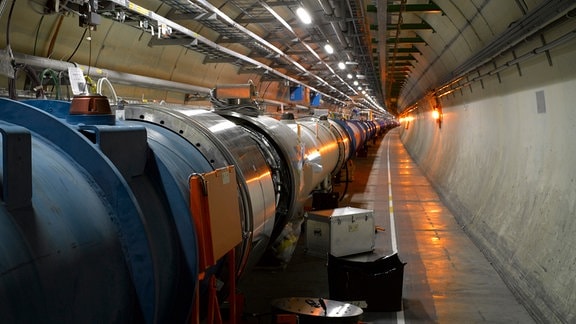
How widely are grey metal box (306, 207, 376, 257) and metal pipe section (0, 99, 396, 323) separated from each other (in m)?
3.78

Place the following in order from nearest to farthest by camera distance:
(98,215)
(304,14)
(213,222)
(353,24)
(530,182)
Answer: (98,215)
(213,222)
(530,182)
(304,14)
(353,24)

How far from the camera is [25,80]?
24.1 feet

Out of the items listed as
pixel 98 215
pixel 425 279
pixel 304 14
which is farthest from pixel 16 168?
pixel 304 14

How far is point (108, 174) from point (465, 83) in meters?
9.11

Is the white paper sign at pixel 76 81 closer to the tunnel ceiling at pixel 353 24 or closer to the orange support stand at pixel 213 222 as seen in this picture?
the tunnel ceiling at pixel 353 24

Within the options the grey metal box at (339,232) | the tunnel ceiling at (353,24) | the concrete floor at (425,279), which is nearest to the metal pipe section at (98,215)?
the concrete floor at (425,279)

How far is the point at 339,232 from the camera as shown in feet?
22.2

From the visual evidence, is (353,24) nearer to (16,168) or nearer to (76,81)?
(76,81)

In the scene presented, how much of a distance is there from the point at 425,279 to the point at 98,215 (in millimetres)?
4933

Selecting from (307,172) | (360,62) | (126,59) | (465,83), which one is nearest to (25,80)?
(126,59)

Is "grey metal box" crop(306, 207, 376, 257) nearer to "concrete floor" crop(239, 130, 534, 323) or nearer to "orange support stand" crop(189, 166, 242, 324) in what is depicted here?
"concrete floor" crop(239, 130, 534, 323)

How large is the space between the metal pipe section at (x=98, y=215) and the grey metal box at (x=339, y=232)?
12.4ft

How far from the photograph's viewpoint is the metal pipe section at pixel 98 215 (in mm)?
1390

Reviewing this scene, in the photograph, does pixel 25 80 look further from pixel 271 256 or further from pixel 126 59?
pixel 271 256
